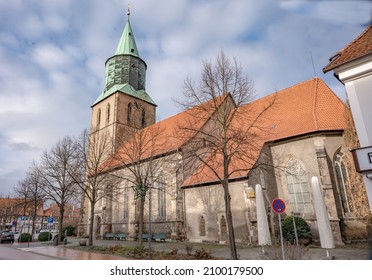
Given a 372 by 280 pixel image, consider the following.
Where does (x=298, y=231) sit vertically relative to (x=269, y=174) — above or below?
below

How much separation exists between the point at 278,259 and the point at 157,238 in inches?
549

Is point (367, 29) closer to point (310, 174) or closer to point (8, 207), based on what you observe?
point (310, 174)

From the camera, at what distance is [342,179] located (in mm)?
15133

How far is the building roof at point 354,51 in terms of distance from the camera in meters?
8.29

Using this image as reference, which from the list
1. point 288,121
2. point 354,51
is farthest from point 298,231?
point 354,51

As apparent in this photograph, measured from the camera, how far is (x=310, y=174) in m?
15.7

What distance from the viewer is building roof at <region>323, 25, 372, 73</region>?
27.2 ft

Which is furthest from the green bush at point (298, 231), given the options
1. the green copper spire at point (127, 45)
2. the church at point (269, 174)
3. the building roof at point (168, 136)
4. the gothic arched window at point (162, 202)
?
the green copper spire at point (127, 45)

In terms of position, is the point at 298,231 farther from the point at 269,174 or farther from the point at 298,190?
the point at 269,174

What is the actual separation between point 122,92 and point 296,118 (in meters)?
20.2

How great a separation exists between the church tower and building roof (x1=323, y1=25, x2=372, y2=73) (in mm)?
23198

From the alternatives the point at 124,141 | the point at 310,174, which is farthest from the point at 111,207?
the point at 310,174

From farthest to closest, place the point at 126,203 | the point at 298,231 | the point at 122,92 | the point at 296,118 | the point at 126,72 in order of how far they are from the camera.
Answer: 1. the point at 126,72
2. the point at 122,92
3. the point at 126,203
4. the point at 296,118
5. the point at 298,231

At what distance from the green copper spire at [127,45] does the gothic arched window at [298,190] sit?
78.5 ft
